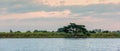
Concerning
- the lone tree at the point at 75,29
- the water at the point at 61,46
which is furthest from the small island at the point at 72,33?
the water at the point at 61,46

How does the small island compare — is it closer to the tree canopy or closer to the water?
the tree canopy

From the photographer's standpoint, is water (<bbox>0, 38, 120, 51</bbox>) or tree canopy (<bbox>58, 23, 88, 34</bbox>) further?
tree canopy (<bbox>58, 23, 88, 34</bbox>)

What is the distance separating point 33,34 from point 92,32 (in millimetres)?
20575

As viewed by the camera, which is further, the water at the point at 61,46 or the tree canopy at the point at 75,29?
the tree canopy at the point at 75,29

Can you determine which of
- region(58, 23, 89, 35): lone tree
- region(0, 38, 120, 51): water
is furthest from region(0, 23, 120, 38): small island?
region(0, 38, 120, 51): water

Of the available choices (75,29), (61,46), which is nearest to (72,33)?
(75,29)

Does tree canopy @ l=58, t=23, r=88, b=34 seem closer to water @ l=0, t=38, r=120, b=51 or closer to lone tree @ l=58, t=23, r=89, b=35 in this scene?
lone tree @ l=58, t=23, r=89, b=35

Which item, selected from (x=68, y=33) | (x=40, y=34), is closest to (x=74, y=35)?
(x=68, y=33)

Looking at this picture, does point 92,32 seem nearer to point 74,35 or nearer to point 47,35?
point 74,35

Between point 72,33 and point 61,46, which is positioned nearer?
point 61,46

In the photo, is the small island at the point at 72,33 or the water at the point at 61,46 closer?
the water at the point at 61,46

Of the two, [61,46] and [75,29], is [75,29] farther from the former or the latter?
[61,46]

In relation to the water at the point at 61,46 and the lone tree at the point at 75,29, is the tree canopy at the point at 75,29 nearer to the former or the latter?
the lone tree at the point at 75,29

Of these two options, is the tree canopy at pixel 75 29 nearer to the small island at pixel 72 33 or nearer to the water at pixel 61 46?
the small island at pixel 72 33
